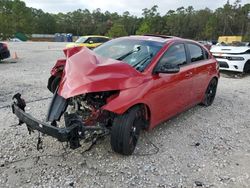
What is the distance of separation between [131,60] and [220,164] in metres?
2.00

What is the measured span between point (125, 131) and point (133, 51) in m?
1.54

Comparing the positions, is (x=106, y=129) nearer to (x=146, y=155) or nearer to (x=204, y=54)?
(x=146, y=155)

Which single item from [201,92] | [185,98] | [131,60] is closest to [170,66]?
[131,60]

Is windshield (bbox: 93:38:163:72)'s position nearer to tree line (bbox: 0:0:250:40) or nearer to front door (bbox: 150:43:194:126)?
front door (bbox: 150:43:194:126)

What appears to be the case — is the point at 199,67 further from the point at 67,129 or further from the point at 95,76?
the point at 67,129

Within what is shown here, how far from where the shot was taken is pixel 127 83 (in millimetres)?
3592

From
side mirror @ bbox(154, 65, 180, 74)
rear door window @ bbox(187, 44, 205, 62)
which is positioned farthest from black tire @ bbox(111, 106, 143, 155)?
rear door window @ bbox(187, 44, 205, 62)

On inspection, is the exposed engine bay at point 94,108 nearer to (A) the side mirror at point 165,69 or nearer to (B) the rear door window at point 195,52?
(A) the side mirror at point 165,69

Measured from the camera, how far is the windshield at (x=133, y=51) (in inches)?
165

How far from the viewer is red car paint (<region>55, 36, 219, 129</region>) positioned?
346 centimetres

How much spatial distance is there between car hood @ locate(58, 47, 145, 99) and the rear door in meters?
1.87

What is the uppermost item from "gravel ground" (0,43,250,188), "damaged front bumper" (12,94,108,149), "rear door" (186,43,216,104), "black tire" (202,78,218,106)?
"rear door" (186,43,216,104)

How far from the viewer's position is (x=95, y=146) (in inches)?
158

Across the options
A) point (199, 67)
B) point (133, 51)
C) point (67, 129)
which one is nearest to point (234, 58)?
point (199, 67)
